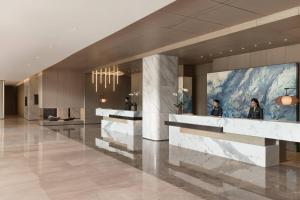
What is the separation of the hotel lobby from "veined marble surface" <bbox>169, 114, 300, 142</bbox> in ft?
0.07

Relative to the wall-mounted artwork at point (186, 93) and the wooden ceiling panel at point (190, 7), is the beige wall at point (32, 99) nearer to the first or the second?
the wall-mounted artwork at point (186, 93)

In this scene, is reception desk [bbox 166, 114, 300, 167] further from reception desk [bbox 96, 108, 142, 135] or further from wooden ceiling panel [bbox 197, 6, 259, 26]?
reception desk [bbox 96, 108, 142, 135]

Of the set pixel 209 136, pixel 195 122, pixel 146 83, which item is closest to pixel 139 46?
pixel 146 83

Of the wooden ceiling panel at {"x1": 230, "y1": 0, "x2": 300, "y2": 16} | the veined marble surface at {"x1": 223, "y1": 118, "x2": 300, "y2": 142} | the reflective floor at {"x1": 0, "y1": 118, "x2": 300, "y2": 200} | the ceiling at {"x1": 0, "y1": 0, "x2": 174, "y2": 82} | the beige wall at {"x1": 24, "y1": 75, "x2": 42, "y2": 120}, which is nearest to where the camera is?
the reflective floor at {"x1": 0, "y1": 118, "x2": 300, "y2": 200}

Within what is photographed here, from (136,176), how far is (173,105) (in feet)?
16.6

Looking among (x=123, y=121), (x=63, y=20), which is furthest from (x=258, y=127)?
(x=123, y=121)

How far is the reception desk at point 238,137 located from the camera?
17.9 feet

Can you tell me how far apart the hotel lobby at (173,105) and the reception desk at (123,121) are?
5 centimetres

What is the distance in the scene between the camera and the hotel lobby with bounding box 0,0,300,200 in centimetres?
437

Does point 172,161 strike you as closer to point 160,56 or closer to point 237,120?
point 237,120

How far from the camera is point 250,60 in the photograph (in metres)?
9.05

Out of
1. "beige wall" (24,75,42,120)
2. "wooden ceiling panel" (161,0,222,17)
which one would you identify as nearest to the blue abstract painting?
"wooden ceiling panel" (161,0,222,17)

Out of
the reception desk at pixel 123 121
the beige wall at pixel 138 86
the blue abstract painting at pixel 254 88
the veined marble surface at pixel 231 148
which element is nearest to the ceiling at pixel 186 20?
the blue abstract painting at pixel 254 88

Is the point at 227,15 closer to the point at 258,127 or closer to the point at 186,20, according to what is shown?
the point at 186,20
